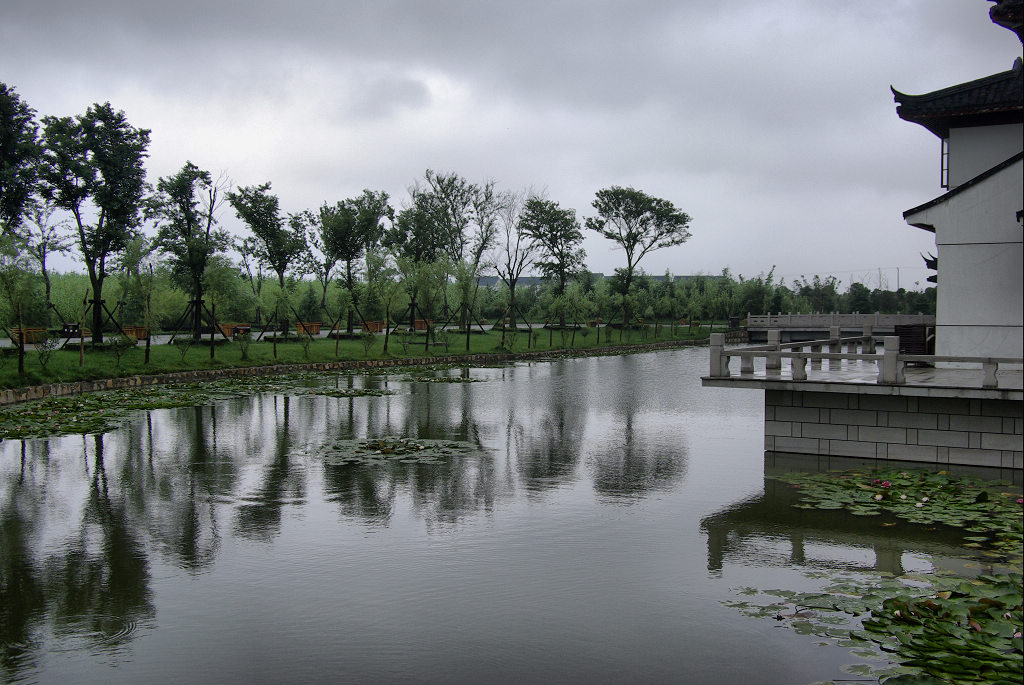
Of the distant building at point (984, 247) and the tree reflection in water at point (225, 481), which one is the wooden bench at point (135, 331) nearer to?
the tree reflection in water at point (225, 481)

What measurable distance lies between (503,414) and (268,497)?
948 cm

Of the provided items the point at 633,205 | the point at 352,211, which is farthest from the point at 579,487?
the point at 633,205

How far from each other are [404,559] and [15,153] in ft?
84.3

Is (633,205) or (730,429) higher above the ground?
(633,205)

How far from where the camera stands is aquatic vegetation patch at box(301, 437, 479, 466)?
13531 mm

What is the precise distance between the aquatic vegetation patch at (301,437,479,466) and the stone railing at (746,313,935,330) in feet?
118

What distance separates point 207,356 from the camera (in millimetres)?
29734

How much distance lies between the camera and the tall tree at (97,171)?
94.2 ft

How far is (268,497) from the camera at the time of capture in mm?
10945

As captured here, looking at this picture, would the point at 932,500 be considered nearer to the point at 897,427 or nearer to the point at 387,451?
the point at 897,427

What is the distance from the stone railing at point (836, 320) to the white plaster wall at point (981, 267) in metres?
32.5

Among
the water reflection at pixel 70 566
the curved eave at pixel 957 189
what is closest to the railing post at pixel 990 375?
the curved eave at pixel 957 189

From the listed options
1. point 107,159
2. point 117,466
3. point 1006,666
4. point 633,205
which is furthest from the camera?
point 633,205

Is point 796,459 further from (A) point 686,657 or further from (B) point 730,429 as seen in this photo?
(A) point 686,657
